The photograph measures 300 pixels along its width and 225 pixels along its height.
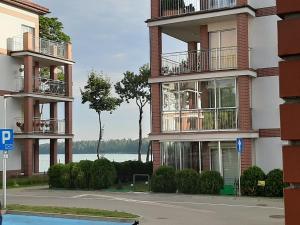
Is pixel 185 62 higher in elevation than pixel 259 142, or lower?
higher

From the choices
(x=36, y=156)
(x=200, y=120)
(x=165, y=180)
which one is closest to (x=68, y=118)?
(x=36, y=156)

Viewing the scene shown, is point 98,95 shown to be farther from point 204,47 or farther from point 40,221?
point 40,221

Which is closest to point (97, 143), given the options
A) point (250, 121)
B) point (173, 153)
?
point (173, 153)

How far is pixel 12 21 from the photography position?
39.6m

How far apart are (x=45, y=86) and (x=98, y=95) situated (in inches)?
290

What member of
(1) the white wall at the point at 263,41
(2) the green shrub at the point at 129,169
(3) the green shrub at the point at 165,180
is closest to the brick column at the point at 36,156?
(2) the green shrub at the point at 129,169

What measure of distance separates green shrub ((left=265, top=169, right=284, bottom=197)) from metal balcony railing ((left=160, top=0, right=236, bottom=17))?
9364 mm

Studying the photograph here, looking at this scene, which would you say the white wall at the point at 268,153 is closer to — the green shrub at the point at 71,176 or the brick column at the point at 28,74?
the green shrub at the point at 71,176

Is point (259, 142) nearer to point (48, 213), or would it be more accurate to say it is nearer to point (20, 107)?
point (48, 213)

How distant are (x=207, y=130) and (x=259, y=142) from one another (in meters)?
2.77

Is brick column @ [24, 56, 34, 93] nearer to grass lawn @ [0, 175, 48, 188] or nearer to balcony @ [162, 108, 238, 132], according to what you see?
grass lawn @ [0, 175, 48, 188]

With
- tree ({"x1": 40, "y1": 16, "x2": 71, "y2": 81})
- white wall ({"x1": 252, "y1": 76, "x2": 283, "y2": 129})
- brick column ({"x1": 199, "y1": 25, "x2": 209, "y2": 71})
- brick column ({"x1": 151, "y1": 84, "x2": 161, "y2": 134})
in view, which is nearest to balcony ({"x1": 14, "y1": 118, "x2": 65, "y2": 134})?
tree ({"x1": 40, "y1": 16, "x2": 71, "y2": 81})

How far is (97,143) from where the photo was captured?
4975cm

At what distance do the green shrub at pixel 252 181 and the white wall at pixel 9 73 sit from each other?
21751 mm
